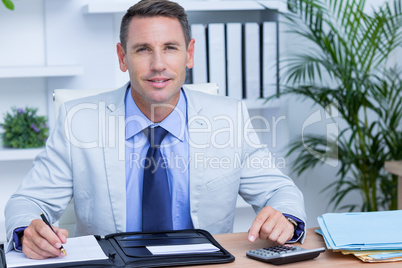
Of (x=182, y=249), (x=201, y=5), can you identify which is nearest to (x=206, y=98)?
(x=182, y=249)

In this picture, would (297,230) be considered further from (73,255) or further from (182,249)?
(73,255)

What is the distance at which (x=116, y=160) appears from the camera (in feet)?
5.59

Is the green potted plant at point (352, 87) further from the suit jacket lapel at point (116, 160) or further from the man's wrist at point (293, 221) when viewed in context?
the man's wrist at point (293, 221)

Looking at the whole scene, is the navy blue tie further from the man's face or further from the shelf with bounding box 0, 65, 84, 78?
the shelf with bounding box 0, 65, 84, 78

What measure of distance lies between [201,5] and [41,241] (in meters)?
1.74

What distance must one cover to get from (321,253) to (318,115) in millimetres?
A: 1898

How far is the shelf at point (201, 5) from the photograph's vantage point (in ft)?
8.63

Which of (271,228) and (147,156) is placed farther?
(147,156)

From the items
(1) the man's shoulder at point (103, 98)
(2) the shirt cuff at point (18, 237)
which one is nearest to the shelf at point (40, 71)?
(1) the man's shoulder at point (103, 98)

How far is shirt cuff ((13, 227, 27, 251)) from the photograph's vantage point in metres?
1.32

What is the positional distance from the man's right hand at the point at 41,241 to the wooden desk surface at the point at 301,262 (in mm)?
310

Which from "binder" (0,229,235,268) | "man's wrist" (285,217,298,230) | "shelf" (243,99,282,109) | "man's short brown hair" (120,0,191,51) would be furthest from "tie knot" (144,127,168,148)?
"shelf" (243,99,282,109)

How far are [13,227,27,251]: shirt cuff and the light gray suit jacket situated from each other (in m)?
0.24

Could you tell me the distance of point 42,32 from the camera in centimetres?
278
